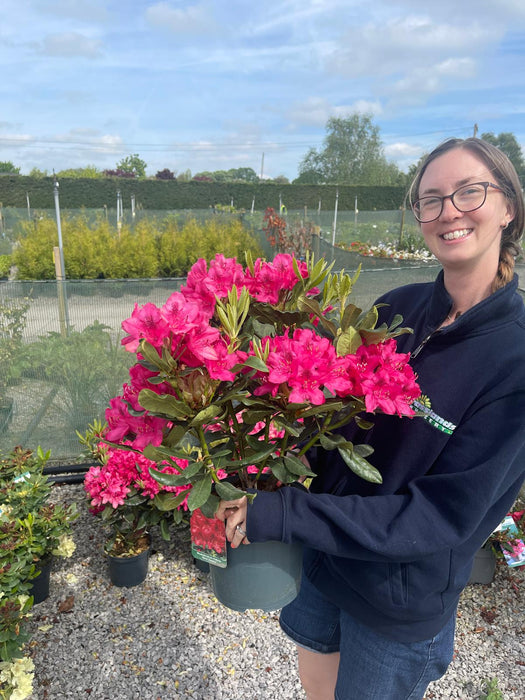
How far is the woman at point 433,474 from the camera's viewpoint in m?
0.95

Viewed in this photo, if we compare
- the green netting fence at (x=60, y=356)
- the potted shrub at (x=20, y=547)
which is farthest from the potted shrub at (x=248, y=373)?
the green netting fence at (x=60, y=356)

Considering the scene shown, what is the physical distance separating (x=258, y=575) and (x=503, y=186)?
3.18 ft

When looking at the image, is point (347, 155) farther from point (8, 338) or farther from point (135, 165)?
point (8, 338)

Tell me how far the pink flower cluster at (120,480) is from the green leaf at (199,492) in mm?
1482

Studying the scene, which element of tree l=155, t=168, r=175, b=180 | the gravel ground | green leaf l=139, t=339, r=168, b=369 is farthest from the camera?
tree l=155, t=168, r=175, b=180

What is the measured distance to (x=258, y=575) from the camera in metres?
1.05

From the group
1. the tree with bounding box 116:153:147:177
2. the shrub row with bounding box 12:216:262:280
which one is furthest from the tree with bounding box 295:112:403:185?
the shrub row with bounding box 12:216:262:280

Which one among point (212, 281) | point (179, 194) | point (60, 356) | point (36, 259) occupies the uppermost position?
point (179, 194)

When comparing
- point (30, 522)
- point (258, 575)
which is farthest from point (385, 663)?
point (30, 522)

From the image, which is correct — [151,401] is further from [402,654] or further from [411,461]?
[402,654]

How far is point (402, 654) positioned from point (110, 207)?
82.1ft

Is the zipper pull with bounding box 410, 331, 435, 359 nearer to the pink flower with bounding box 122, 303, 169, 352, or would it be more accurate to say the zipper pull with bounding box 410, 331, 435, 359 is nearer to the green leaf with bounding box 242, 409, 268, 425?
the green leaf with bounding box 242, 409, 268, 425

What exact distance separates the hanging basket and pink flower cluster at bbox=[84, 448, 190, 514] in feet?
4.19

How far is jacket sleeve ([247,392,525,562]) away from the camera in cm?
93
